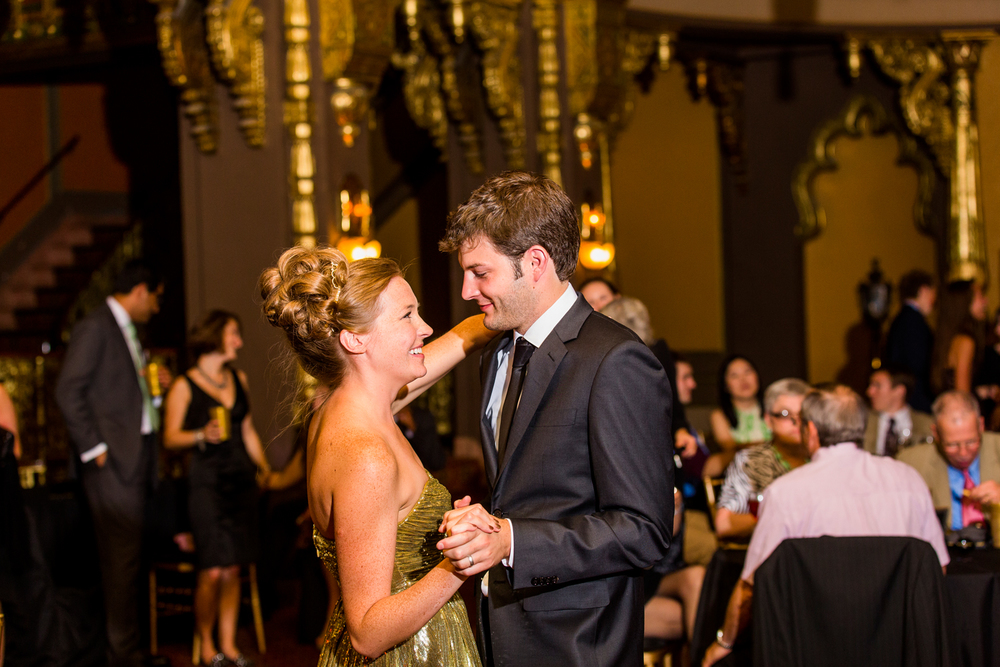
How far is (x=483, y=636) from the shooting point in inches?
78.7

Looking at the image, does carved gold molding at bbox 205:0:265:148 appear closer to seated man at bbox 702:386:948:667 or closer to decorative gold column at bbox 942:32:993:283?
seated man at bbox 702:386:948:667

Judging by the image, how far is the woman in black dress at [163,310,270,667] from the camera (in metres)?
4.63

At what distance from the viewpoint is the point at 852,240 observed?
1048 cm

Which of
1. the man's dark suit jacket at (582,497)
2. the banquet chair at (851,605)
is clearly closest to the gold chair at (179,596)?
the banquet chair at (851,605)

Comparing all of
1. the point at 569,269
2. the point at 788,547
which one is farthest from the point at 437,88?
the point at 569,269

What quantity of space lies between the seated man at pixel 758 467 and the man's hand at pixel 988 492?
573mm

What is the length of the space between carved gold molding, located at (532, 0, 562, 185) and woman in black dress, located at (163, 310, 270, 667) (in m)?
3.15

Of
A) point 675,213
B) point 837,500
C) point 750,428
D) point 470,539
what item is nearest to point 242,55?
point 750,428

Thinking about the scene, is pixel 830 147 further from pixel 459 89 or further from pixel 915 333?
pixel 459 89

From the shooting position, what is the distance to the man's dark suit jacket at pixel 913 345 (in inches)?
271

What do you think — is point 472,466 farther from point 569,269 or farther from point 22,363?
point 569,269

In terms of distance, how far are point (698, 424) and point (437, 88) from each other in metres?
4.65

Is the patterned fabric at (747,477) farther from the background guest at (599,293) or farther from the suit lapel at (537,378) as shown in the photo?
the suit lapel at (537,378)

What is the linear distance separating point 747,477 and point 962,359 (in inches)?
117
